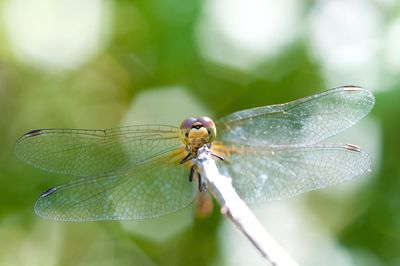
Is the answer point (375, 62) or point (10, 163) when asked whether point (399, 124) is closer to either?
point (375, 62)

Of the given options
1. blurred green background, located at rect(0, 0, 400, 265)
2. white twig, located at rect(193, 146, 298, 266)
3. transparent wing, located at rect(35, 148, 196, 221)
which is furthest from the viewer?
blurred green background, located at rect(0, 0, 400, 265)

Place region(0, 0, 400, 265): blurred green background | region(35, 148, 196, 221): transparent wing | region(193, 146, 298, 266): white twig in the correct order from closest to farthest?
region(193, 146, 298, 266): white twig → region(35, 148, 196, 221): transparent wing → region(0, 0, 400, 265): blurred green background

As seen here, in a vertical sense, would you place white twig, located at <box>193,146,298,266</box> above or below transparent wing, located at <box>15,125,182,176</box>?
below

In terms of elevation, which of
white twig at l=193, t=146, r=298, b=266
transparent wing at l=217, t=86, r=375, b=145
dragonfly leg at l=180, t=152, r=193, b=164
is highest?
dragonfly leg at l=180, t=152, r=193, b=164

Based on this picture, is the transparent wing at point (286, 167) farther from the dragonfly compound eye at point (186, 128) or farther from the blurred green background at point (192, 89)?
the blurred green background at point (192, 89)

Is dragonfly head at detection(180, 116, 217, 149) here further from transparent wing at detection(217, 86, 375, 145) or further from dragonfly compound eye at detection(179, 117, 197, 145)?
transparent wing at detection(217, 86, 375, 145)

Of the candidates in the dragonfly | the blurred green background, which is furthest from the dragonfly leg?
the blurred green background

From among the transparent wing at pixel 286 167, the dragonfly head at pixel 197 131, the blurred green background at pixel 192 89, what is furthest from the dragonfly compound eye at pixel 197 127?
the blurred green background at pixel 192 89

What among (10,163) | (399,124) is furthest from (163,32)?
(399,124)
